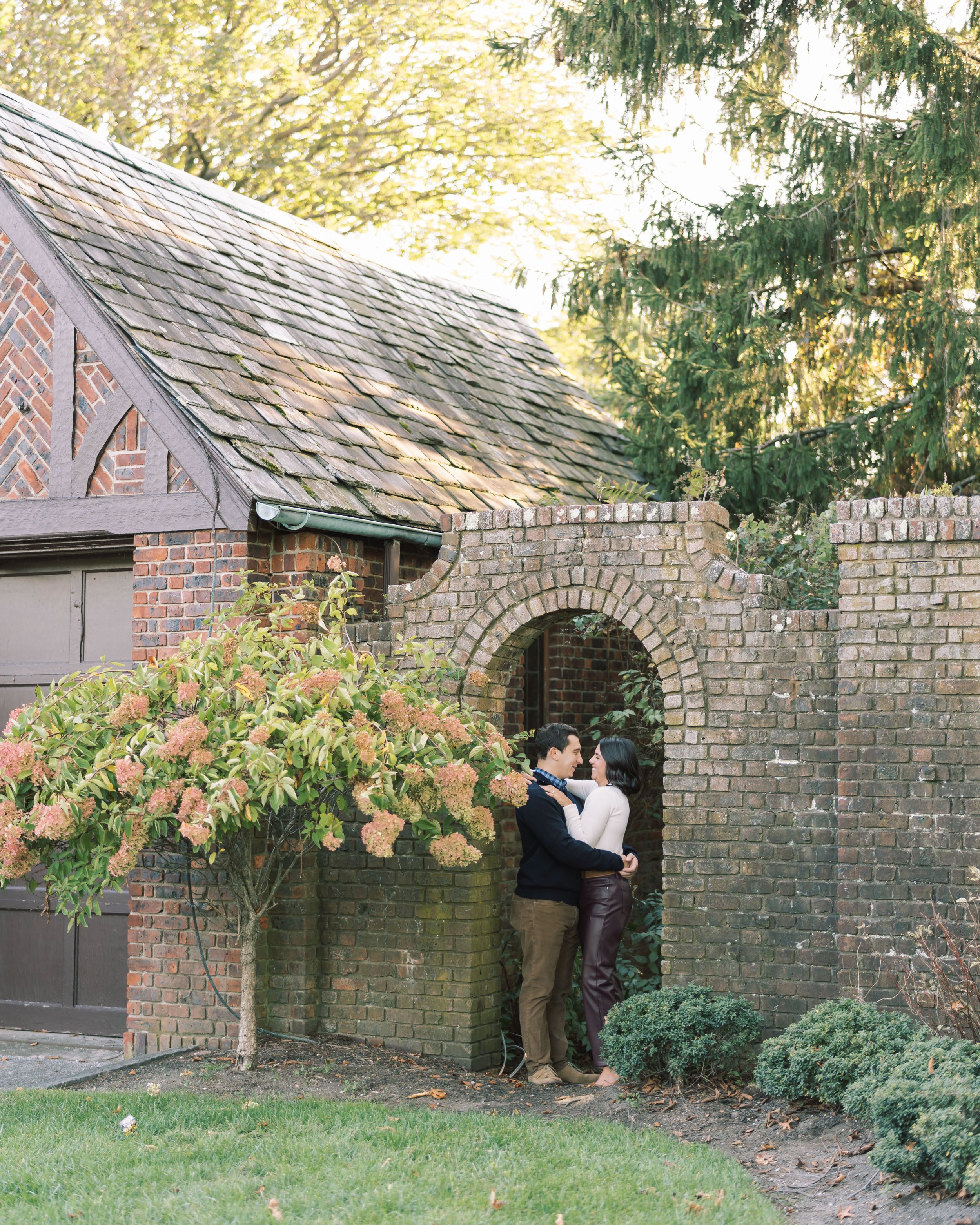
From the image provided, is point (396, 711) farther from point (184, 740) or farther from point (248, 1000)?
point (248, 1000)

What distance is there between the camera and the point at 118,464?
8.15 meters

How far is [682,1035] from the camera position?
6707mm

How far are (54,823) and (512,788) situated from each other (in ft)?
7.24

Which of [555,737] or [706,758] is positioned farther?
[555,737]

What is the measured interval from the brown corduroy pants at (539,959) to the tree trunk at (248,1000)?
1478 mm

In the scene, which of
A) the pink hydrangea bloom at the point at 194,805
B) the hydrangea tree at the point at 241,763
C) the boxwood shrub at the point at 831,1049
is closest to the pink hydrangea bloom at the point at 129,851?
the hydrangea tree at the point at 241,763

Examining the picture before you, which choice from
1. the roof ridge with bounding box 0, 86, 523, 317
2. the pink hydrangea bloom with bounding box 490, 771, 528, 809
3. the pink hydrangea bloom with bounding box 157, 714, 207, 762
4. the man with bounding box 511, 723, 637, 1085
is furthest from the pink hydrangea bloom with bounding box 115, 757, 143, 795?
the roof ridge with bounding box 0, 86, 523, 317

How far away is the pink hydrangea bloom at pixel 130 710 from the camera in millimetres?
6465

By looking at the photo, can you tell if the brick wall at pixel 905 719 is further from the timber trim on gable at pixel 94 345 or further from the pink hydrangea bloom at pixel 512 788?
the timber trim on gable at pixel 94 345

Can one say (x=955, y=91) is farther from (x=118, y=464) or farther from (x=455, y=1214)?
(x=455, y=1214)

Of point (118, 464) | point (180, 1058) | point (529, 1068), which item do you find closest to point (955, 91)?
point (118, 464)

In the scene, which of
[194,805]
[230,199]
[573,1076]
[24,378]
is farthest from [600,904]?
[230,199]

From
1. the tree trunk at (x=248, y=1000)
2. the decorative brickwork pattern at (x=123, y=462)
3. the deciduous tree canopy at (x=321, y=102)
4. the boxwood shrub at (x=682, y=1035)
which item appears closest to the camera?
the boxwood shrub at (x=682, y=1035)

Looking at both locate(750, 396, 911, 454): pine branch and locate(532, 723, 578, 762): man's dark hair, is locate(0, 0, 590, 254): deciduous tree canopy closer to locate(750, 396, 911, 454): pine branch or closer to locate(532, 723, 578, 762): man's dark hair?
locate(750, 396, 911, 454): pine branch
